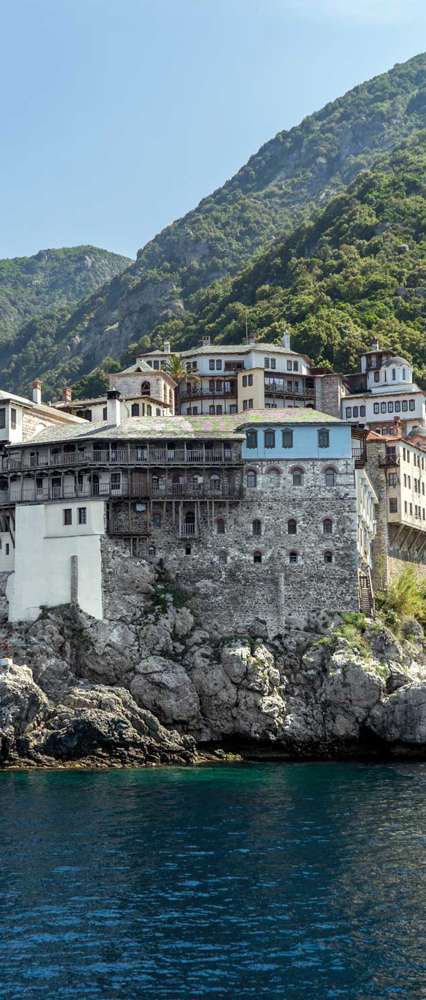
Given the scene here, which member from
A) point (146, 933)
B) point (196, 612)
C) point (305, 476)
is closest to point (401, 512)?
point (305, 476)

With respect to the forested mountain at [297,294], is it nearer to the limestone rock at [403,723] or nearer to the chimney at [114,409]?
the chimney at [114,409]

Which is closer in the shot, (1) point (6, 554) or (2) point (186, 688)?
(2) point (186, 688)

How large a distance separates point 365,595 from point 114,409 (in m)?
18.6

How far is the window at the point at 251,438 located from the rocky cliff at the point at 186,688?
9.69 m

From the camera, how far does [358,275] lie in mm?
135375

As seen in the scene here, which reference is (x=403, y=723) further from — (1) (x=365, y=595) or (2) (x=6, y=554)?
(2) (x=6, y=554)

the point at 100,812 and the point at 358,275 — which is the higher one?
the point at 358,275

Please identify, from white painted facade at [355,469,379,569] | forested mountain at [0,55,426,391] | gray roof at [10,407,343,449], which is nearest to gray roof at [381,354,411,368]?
forested mountain at [0,55,426,391]

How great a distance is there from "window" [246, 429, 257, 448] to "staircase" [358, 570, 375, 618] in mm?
9748

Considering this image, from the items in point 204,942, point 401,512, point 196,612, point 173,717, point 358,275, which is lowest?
point 204,942

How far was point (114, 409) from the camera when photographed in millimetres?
77938

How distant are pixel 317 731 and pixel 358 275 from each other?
76.4 meters

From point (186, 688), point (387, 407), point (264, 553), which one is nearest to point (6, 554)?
point (186, 688)

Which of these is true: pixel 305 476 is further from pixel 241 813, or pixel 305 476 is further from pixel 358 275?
pixel 358 275
